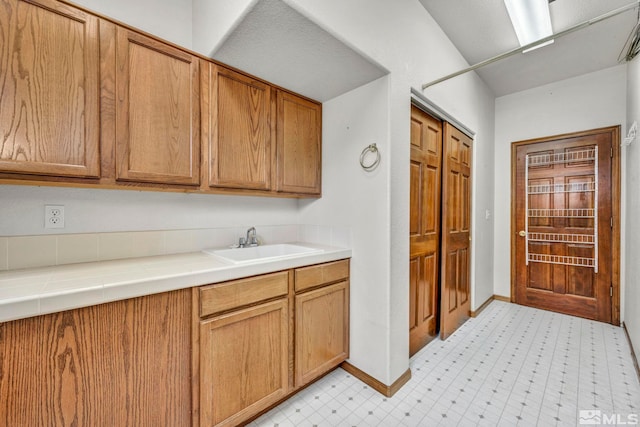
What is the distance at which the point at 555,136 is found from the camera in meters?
3.03

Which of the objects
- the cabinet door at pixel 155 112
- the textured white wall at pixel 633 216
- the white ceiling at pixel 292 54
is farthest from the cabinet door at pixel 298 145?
the textured white wall at pixel 633 216

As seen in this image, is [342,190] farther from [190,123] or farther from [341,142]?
[190,123]

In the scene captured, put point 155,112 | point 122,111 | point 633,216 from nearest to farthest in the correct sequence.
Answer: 1. point 122,111
2. point 155,112
3. point 633,216

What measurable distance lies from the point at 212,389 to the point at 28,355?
2.34ft

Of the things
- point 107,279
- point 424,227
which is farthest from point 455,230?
point 107,279

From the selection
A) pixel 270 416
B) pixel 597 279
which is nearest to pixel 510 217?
pixel 597 279

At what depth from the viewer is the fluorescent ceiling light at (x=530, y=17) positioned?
1.71 metres

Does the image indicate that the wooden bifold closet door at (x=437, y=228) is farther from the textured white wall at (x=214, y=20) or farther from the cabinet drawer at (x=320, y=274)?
the textured white wall at (x=214, y=20)

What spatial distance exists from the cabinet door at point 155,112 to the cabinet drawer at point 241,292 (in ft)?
2.13

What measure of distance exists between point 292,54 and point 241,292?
1.33m

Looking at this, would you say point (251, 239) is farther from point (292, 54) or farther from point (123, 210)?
point (292, 54)

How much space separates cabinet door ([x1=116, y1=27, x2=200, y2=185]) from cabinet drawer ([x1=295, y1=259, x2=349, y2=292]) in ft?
2.81

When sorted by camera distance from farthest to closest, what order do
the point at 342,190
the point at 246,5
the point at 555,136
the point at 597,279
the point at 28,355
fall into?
the point at 555,136 < the point at 597,279 < the point at 342,190 < the point at 246,5 < the point at 28,355

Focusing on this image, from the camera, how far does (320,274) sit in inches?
67.4
